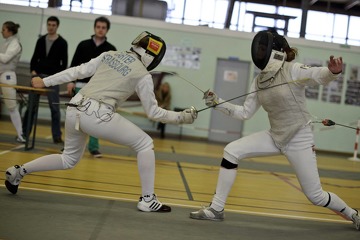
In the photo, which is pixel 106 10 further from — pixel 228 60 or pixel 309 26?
pixel 309 26

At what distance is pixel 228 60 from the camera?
12109 mm

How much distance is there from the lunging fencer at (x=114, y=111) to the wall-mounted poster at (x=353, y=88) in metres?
9.40

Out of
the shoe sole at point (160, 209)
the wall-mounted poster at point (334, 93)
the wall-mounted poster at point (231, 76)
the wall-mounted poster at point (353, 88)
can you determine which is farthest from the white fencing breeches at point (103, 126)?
the wall-mounted poster at point (353, 88)

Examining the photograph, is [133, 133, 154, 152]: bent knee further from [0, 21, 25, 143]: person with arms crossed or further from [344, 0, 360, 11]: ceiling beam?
[344, 0, 360, 11]: ceiling beam

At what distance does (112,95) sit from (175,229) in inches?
38.8

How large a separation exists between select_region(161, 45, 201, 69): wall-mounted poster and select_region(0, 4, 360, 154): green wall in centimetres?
9

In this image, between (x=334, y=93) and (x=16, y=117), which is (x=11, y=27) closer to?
(x=16, y=117)

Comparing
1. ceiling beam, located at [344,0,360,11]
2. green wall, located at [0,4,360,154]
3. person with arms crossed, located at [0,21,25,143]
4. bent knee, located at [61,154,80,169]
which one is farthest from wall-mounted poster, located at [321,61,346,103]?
bent knee, located at [61,154,80,169]

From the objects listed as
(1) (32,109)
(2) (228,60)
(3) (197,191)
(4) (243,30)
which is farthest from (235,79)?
(3) (197,191)

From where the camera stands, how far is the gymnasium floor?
3041mm

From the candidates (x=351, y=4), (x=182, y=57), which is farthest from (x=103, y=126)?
(x=351, y=4)

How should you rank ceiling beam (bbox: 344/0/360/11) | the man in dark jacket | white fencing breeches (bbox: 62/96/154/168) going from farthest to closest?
ceiling beam (bbox: 344/0/360/11), the man in dark jacket, white fencing breeches (bbox: 62/96/154/168)

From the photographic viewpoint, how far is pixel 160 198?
4.33 m

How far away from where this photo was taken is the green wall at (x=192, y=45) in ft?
39.0
